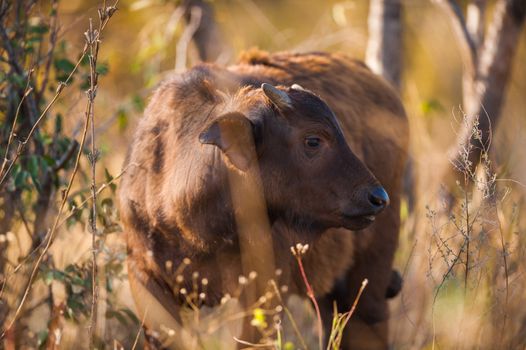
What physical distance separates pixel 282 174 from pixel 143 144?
0.98 meters

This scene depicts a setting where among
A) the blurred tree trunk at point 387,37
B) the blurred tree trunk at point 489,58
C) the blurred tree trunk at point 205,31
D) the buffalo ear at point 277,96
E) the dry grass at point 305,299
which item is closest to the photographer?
the dry grass at point 305,299

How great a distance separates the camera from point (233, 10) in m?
20.3

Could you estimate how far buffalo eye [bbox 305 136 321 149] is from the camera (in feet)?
16.1

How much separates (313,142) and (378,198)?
1.67ft

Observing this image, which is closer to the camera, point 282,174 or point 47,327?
point 282,174

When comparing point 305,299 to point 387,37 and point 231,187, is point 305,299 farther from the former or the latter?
point 387,37

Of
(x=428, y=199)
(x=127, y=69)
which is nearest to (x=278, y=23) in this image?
(x=127, y=69)

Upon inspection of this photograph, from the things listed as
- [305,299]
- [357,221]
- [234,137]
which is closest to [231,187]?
[234,137]

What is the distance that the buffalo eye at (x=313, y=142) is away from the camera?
4906 mm

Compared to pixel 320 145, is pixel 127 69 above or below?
below

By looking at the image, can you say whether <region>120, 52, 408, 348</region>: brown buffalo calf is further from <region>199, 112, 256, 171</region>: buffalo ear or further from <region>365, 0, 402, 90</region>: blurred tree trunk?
<region>365, 0, 402, 90</region>: blurred tree trunk

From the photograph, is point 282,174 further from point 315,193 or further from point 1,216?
point 1,216

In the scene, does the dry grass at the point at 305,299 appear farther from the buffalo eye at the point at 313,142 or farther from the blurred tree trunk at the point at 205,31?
the buffalo eye at the point at 313,142

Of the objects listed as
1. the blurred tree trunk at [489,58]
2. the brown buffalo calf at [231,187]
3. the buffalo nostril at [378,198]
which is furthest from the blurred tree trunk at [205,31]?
the buffalo nostril at [378,198]
